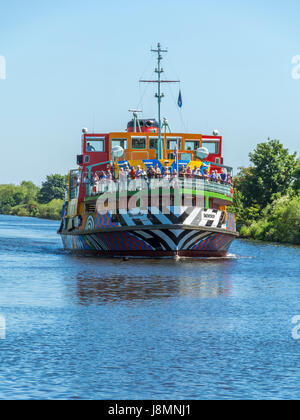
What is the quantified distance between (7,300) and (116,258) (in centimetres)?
1785

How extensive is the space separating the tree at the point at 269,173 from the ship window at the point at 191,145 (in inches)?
1749

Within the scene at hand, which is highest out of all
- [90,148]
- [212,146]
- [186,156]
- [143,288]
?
[212,146]

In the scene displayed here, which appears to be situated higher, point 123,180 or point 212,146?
point 212,146

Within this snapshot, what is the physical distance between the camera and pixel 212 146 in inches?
2004

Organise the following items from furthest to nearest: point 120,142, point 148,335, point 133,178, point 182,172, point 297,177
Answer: point 297,177 → point 120,142 → point 182,172 → point 133,178 → point 148,335

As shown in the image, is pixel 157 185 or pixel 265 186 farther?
pixel 265 186

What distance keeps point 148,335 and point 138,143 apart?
29.1 metres

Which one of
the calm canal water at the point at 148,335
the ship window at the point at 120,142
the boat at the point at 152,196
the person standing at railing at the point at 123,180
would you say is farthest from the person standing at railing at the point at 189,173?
the calm canal water at the point at 148,335

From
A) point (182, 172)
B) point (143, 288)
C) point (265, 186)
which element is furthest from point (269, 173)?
point (143, 288)

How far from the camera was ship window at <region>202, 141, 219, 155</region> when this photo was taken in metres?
50.8

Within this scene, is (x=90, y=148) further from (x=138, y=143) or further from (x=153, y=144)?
(x=153, y=144)

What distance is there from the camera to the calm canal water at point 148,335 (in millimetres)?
15430

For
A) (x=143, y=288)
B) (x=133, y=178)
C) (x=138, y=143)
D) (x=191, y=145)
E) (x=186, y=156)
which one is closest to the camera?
(x=143, y=288)

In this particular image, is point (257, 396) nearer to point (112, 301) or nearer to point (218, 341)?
point (218, 341)
